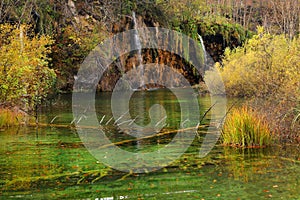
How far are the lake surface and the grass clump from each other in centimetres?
42

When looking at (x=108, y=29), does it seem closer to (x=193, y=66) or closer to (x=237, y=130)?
(x=193, y=66)

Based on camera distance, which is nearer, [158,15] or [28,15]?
[28,15]

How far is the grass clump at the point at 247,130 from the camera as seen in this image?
1214cm

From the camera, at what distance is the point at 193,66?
54688 mm

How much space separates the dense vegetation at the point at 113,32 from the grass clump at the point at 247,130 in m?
0.61

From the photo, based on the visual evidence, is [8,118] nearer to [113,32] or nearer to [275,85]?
[275,85]

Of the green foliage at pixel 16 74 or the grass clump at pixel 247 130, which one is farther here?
the green foliage at pixel 16 74

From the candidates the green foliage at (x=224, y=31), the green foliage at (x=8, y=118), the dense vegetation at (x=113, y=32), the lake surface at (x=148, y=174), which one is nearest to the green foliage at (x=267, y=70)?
the dense vegetation at (x=113, y=32)

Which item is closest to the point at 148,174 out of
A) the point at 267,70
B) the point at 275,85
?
the point at 275,85

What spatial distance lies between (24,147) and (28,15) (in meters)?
21.5

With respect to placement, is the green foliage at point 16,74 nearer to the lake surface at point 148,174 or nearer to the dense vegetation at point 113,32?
the dense vegetation at point 113,32

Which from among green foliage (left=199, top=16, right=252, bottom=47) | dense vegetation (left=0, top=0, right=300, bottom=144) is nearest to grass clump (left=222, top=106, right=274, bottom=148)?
dense vegetation (left=0, top=0, right=300, bottom=144)

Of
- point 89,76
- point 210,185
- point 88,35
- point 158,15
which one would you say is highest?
point 158,15

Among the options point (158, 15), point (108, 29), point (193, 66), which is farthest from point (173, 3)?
point (108, 29)
